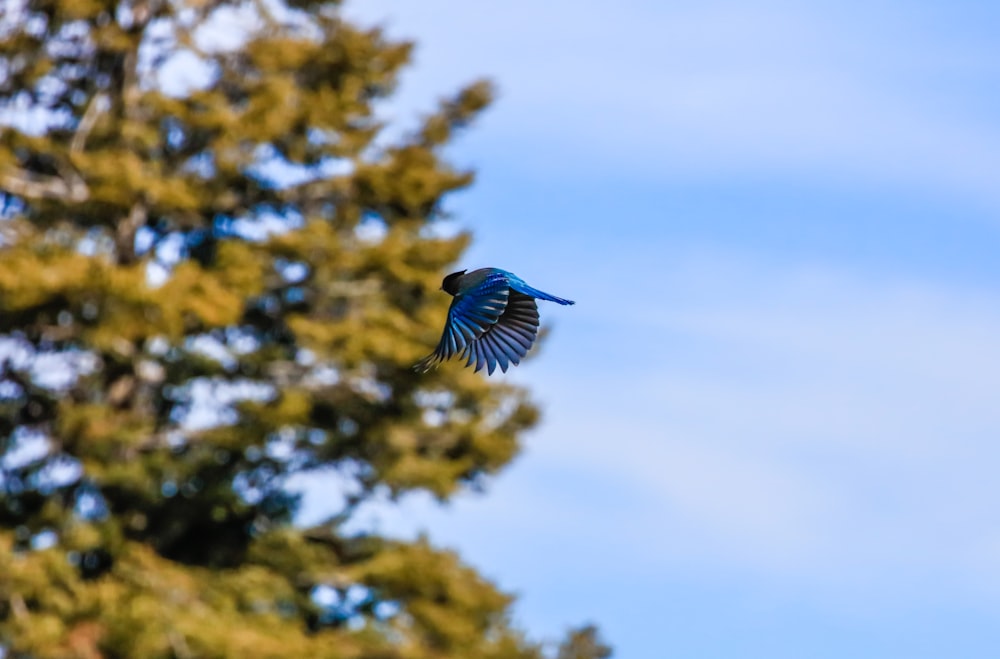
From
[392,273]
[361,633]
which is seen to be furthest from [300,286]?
[361,633]

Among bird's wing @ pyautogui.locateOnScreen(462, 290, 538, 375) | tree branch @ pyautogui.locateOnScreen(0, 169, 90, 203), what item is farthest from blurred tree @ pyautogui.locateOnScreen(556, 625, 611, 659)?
bird's wing @ pyautogui.locateOnScreen(462, 290, 538, 375)

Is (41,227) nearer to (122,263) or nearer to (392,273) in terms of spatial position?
(122,263)

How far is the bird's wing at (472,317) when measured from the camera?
20.8 ft

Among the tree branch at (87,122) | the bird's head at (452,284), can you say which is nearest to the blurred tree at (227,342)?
the tree branch at (87,122)

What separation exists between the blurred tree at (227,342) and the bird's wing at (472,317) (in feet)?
21.9

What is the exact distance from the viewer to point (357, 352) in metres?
13.7

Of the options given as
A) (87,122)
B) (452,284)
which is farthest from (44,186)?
(452,284)

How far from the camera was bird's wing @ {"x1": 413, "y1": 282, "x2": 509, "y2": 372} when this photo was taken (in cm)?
634

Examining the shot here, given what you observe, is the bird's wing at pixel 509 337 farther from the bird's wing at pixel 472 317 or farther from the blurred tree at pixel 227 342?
the blurred tree at pixel 227 342

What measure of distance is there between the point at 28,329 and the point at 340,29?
12.1ft

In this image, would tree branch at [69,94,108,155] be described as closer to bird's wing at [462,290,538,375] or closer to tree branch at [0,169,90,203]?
tree branch at [0,169,90,203]

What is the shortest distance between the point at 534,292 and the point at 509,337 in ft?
1.86

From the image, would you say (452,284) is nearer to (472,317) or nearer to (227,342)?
(472,317)

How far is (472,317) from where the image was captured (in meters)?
6.37
